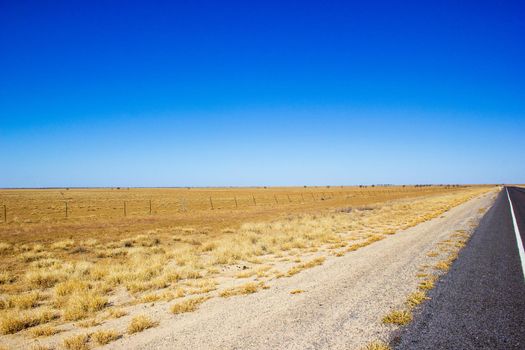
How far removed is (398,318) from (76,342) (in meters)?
5.85

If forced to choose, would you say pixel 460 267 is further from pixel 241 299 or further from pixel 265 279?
pixel 241 299

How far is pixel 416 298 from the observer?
21.7 ft

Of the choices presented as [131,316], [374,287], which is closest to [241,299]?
[131,316]

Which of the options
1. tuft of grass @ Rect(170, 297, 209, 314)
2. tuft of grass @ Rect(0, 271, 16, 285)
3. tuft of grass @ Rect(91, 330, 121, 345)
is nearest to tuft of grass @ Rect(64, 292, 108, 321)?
tuft of grass @ Rect(91, 330, 121, 345)

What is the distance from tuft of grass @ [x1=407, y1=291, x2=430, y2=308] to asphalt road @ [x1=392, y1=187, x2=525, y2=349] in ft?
0.50

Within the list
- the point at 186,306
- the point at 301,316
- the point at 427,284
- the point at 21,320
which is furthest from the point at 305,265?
the point at 21,320

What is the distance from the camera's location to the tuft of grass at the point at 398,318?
5550 mm

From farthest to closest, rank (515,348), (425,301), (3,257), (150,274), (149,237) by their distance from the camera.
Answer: (149,237), (3,257), (150,274), (425,301), (515,348)

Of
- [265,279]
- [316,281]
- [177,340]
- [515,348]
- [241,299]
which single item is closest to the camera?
[515,348]

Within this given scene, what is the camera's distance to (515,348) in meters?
4.56

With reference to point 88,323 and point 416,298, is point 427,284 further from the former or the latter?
point 88,323

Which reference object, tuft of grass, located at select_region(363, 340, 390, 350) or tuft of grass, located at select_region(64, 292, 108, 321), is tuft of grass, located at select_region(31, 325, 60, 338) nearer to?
tuft of grass, located at select_region(64, 292, 108, 321)

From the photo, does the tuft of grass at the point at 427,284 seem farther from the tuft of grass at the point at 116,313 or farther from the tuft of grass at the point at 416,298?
the tuft of grass at the point at 116,313

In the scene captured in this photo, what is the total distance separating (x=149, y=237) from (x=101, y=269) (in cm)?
720
